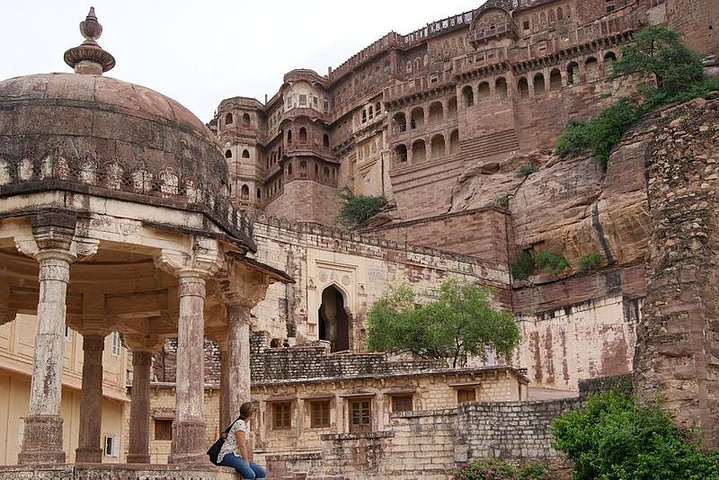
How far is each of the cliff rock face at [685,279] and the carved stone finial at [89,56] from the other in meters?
9.50

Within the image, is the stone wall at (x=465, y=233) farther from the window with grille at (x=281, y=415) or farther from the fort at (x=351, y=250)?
the window with grille at (x=281, y=415)

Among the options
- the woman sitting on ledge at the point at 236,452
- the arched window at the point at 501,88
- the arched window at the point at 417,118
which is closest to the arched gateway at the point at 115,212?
the woman sitting on ledge at the point at 236,452

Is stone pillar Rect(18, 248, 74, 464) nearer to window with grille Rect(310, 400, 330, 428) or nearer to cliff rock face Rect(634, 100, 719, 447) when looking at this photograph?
cliff rock face Rect(634, 100, 719, 447)

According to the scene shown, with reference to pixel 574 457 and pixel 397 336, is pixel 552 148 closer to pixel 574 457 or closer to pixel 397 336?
pixel 397 336

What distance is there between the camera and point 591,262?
40250mm

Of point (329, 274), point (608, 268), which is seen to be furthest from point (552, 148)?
point (329, 274)

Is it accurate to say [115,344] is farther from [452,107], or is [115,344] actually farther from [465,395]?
[452,107]

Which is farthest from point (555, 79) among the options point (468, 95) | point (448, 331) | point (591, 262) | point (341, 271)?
point (448, 331)

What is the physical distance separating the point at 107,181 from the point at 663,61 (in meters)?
39.9

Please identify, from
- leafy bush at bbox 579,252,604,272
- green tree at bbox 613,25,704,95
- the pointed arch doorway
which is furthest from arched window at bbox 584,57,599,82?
the pointed arch doorway

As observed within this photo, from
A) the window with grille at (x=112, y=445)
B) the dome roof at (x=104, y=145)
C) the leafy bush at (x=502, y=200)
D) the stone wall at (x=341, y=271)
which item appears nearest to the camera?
the dome roof at (x=104, y=145)

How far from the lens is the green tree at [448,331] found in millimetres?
32969

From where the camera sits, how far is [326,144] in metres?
66.8

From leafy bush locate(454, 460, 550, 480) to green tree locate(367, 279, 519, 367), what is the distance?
10923 millimetres
